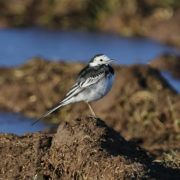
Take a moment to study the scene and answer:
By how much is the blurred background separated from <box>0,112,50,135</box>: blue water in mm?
2794

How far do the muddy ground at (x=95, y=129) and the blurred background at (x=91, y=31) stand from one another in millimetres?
1847

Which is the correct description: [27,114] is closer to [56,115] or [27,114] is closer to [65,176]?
[56,115]

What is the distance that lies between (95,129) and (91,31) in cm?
1179

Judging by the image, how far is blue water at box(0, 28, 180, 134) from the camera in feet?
51.5

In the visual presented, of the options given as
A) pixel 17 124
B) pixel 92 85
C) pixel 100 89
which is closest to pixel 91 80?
pixel 92 85

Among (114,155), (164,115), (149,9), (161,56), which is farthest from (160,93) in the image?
(149,9)

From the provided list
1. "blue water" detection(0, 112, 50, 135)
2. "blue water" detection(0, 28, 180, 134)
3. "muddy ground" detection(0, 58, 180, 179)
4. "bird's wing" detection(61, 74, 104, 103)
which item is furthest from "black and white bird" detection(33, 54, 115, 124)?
"blue water" detection(0, 28, 180, 134)

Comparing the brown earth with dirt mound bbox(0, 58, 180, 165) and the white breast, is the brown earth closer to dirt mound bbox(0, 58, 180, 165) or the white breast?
dirt mound bbox(0, 58, 180, 165)

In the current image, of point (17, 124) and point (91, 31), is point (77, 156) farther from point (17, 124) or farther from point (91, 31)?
point (91, 31)

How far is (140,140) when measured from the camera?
10086 millimetres

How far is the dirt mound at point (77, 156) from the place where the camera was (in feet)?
20.7

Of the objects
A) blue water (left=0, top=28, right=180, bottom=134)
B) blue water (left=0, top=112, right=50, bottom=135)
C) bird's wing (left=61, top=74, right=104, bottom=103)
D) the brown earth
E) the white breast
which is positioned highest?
blue water (left=0, top=28, right=180, bottom=134)

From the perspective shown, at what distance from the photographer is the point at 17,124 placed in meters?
11.2

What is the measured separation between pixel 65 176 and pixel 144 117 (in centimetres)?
437
